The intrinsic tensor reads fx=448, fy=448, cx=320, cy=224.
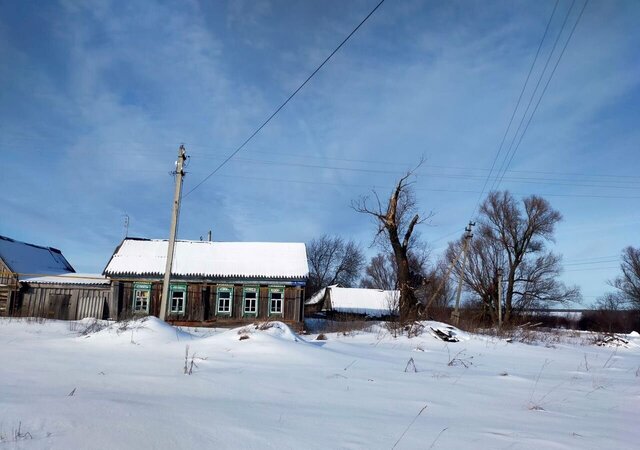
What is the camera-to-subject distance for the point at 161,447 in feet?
7.48

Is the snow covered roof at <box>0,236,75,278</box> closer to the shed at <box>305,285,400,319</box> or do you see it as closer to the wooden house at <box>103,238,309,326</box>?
the wooden house at <box>103,238,309,326</box>

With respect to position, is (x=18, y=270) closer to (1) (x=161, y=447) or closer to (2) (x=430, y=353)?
(2) (x=430, y=353)

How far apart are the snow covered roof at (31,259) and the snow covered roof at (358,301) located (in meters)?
24.4

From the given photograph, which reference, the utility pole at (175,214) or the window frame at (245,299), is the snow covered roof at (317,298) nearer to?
the window frame at (245,299)

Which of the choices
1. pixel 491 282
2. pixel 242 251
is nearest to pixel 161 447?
pixel 242 251

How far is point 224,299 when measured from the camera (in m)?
26.3

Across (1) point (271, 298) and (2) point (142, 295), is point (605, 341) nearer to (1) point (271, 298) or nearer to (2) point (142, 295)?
(1) point (271, 298)

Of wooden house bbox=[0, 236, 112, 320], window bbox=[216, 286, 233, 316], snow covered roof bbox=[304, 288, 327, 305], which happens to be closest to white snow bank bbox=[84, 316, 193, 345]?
window bbox=[216, 286, 233, 316]

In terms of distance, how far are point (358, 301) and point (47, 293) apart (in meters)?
29.0

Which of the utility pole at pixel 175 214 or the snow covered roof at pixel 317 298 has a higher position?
the utility pole at pixel 175 214

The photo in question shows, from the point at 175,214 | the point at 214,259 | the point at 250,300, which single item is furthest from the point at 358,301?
the point at 175,214

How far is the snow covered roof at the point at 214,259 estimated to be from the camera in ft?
85.8

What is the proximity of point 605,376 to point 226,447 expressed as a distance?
Answer: 24.5 ft

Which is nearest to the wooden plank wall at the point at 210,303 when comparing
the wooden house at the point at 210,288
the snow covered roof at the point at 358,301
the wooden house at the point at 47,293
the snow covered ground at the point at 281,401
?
the wooden house at the point at 210,288
